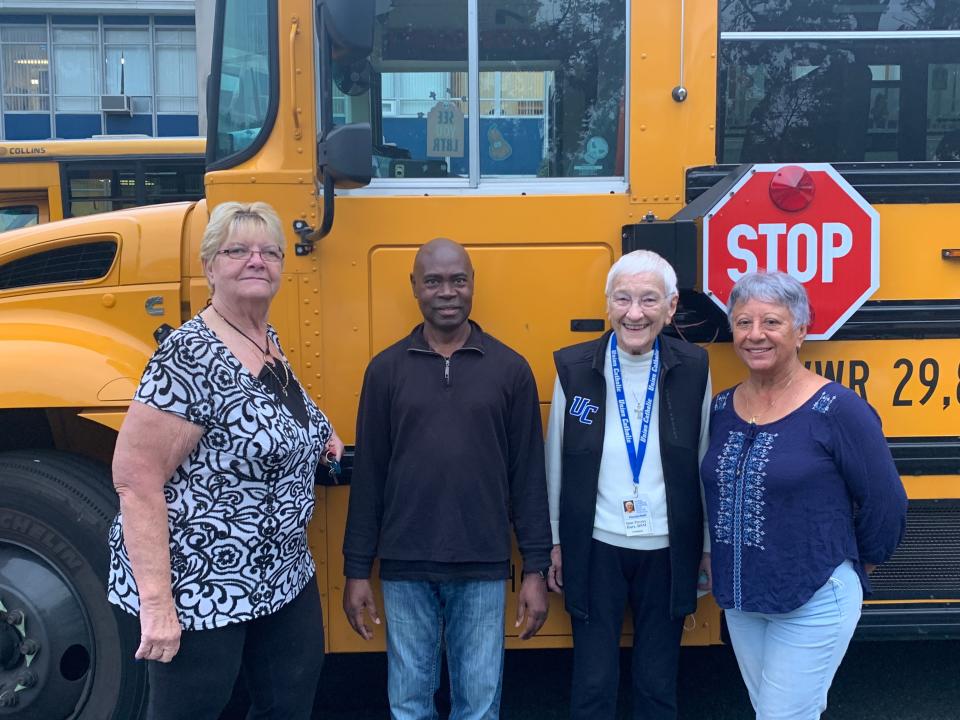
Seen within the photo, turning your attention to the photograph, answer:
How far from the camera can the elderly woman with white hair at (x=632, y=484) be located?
254 centimetres

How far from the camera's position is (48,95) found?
19.7 m

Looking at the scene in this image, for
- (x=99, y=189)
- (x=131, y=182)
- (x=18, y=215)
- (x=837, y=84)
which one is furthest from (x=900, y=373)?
(x=18, y=215)

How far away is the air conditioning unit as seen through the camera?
19562 millimetres

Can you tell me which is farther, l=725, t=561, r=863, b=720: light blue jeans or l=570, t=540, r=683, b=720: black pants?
l=570, t=540, r=683, b=720: black pants

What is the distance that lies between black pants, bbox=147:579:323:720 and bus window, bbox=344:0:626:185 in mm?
1330

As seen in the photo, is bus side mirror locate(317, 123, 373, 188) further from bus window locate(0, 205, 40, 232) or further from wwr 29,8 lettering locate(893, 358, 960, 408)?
bus window locate(0, 205, 40, 232)

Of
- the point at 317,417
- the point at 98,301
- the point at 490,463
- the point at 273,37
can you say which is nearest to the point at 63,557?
the point at 98,301

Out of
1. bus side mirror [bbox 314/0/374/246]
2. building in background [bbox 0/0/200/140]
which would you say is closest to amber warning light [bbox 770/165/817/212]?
bus side mirror [bbox 314/0/374/246]

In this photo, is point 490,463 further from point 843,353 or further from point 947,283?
point 947,283

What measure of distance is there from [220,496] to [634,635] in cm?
128

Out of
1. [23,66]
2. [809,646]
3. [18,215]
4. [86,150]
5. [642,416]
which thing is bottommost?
[809,646]

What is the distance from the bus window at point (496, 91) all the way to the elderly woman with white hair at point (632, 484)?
1.53 feet

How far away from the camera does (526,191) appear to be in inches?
109

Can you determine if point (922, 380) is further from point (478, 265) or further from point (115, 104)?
point (115, 104)
